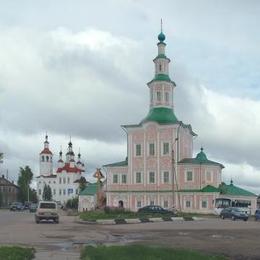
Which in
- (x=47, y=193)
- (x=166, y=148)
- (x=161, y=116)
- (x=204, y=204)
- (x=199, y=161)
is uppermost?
(x=161, y=116)

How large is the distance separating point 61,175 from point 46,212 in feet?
384

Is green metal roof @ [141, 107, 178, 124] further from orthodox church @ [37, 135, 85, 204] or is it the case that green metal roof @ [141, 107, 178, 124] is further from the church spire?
orthodox church @ [37, 135, 85, 204]

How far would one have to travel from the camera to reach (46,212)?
4556 cm

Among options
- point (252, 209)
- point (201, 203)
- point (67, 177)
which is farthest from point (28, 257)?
point (67, 177)

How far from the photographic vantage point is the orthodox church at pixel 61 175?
158938mm

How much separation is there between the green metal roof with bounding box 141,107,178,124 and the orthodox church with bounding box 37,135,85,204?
71.4m

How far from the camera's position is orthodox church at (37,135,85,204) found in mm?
158938

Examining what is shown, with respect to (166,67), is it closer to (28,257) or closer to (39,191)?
(28,257)

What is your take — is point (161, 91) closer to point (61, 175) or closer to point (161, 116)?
point (161, 116)

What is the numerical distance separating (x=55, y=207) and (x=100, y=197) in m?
34.0

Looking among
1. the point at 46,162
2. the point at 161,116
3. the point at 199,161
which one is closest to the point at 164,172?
the point at 199,161

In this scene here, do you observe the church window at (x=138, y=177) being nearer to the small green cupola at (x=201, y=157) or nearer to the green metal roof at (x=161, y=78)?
the small green cupola at (x=201, y=157)

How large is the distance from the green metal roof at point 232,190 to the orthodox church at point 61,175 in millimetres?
74459

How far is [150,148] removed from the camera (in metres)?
82.3
